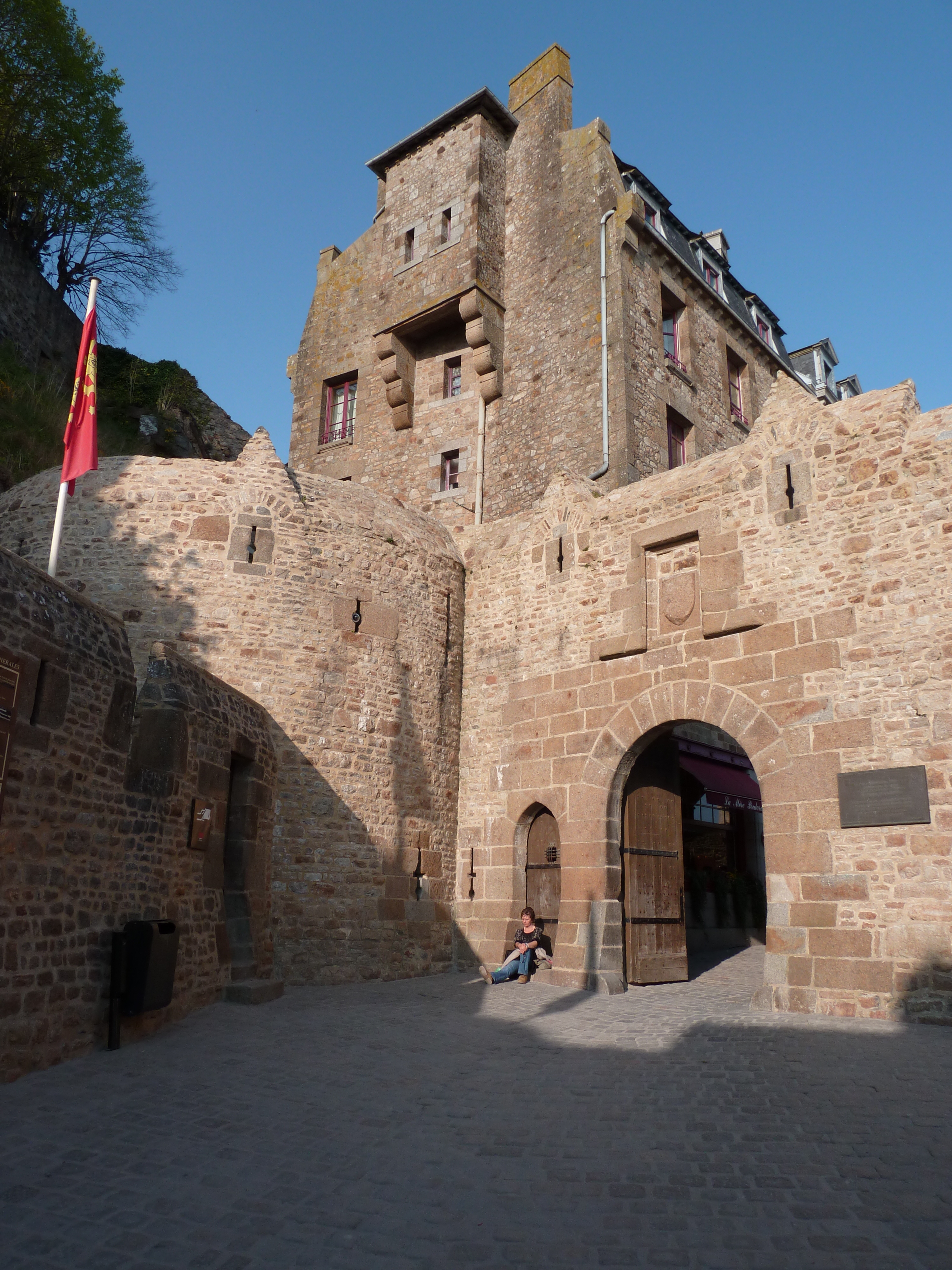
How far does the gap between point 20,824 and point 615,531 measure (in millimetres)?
6596

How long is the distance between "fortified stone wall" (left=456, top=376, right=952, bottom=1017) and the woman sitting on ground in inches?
13.4

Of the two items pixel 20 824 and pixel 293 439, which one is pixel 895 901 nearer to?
pixel 20 824

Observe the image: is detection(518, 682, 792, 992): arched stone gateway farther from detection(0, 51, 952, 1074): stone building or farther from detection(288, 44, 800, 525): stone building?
detection(288, 44, 800, 525): stone building

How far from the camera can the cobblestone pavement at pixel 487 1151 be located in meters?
3.11

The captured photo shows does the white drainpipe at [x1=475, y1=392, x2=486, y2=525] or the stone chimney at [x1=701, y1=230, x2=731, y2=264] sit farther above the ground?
the stone chimney at [x1=701, y1=230, x2=731, y2=264]

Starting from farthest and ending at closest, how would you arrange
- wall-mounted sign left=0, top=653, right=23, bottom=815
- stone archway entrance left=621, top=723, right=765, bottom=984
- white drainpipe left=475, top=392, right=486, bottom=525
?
white drainpipe left=475, top=392, right=486, bottom=525
stone archway entrance left=621, top=723, right=765, bottom=984
wall-mounted sign left=0, top=653, right=23, bottom=815

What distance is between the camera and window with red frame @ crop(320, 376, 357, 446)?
18078 millimetres

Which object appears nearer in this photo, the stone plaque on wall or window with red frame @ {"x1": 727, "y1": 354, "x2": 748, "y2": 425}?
the stone plaque on wall

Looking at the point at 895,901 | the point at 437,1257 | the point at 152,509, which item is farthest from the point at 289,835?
the point at 437,1257

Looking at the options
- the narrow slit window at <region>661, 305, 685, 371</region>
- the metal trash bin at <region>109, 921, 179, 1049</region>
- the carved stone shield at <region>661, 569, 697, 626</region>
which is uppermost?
the narrow slit window at <region>661, 305, 685, 371</region>

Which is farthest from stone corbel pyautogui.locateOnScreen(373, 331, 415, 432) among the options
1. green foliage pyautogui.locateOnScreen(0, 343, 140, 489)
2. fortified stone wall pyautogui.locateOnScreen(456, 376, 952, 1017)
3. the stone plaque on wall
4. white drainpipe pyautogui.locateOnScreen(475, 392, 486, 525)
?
the stone plaque on wall

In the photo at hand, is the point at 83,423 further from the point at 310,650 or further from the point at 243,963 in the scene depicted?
the point at 243,963

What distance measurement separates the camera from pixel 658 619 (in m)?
9.12

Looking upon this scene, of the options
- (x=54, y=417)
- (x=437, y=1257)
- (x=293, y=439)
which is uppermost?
(x=293, y=439)
